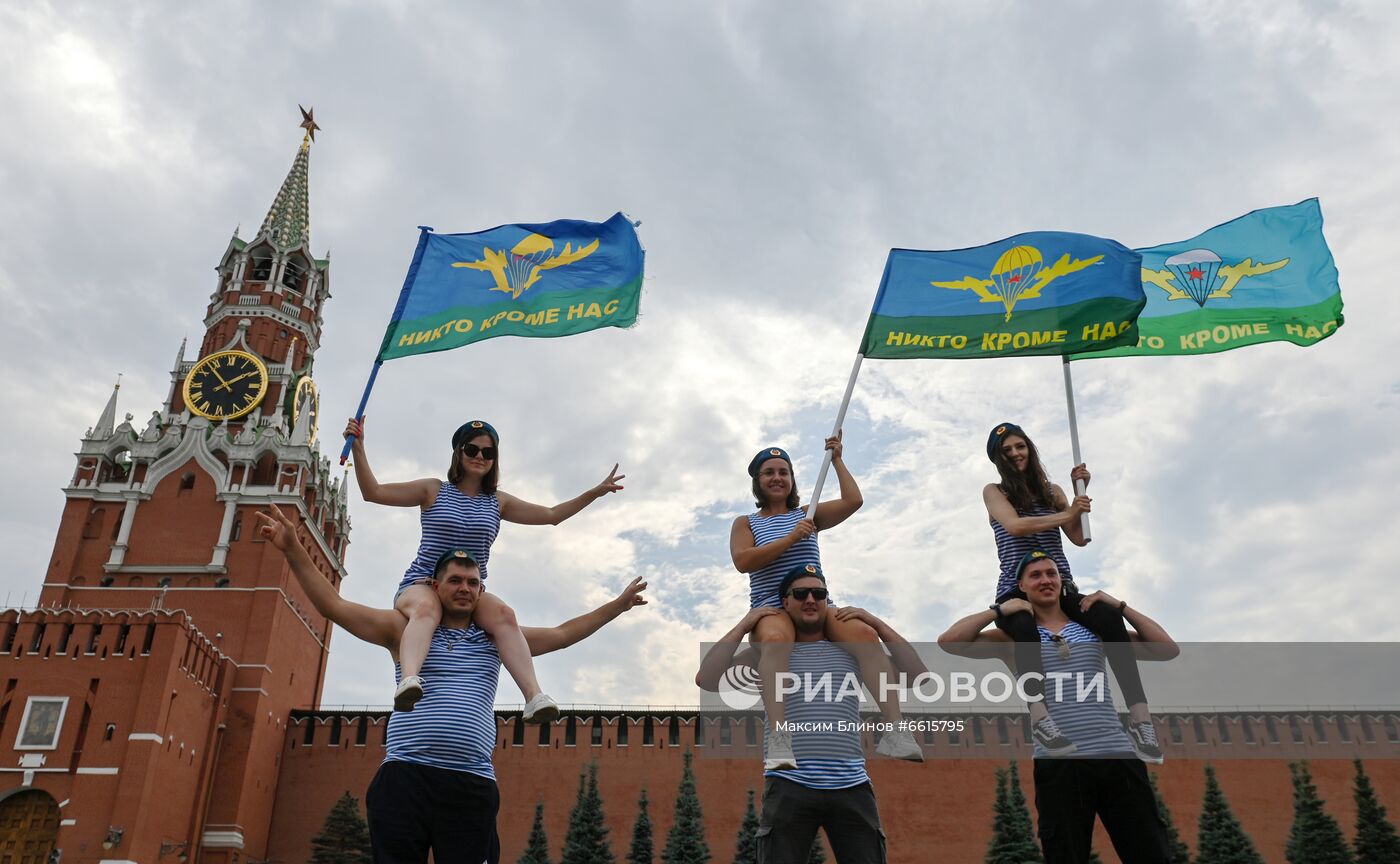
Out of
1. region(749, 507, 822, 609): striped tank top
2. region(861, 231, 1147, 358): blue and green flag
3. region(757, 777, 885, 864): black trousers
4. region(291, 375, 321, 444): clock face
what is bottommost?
region(757, 777, 885, 864): black trousers

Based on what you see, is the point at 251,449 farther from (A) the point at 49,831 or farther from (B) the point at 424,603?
(B) the point at 424,603

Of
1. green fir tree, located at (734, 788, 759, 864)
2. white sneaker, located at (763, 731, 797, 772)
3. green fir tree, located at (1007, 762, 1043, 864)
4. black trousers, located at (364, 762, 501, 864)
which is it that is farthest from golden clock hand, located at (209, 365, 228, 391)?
white sneaker, located at (763, 731, 797, 772)

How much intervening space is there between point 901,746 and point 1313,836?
104 feet

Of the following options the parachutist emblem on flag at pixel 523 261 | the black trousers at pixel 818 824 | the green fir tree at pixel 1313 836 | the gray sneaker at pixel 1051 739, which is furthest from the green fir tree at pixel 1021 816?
the black trousers at pixel 818 824

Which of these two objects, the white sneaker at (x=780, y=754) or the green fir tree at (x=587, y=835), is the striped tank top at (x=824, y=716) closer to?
the white sneaker at (x=780, y=754)

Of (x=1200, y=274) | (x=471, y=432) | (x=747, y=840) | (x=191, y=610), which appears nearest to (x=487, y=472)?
(x=471, y=432)

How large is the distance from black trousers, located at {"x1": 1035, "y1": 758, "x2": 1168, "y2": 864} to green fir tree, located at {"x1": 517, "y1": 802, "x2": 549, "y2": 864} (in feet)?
98.8

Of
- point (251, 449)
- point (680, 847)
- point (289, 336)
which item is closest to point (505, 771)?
point (680, 847)

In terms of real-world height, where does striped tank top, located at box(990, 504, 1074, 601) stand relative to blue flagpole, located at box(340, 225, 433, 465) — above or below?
below

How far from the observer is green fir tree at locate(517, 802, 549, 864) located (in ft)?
103

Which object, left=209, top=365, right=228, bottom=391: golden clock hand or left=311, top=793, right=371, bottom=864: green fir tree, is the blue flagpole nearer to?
left=311, top=793, right=371, bottom=864: green fir tree

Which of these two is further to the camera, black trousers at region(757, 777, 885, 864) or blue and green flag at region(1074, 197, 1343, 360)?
blue and green flag at region(1074, 197, 1343, 360)

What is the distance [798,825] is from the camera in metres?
4.32

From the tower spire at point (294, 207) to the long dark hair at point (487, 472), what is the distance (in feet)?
148
